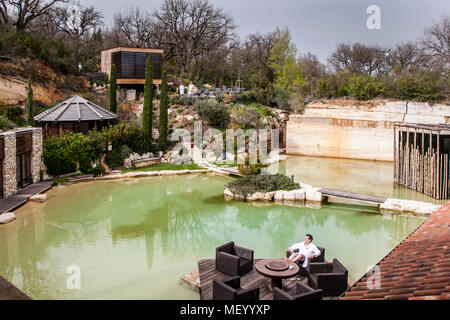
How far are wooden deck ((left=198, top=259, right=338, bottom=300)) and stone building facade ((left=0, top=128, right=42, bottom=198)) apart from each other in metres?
9.78

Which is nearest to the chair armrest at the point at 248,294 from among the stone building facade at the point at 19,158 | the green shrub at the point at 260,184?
the green shrub at the point at 260,184

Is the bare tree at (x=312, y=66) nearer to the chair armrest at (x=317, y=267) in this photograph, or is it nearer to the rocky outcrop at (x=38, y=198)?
the rocky outcrop at (x=38, y=198)

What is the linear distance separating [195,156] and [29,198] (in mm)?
10473

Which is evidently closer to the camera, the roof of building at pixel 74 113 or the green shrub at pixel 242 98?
the roof of building at pixel 74 113

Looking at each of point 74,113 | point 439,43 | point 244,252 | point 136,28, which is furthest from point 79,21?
point 244,252

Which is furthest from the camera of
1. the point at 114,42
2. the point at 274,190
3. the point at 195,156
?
the point at 114,42

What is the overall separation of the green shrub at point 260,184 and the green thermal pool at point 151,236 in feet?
2.43

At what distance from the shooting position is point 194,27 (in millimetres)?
38531

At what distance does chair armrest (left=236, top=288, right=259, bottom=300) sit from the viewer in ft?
22.1

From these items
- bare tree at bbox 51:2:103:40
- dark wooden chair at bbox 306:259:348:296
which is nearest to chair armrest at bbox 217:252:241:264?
dark wooden chair at bbox 306:259:348:296

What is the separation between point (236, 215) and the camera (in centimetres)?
1386

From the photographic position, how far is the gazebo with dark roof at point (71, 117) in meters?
21.4
